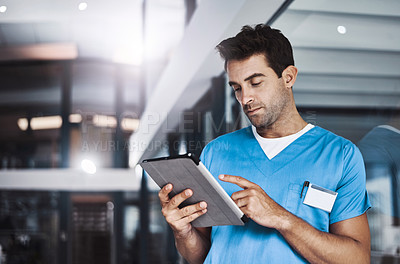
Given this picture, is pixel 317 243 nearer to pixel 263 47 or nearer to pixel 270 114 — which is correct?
pixel 270 114

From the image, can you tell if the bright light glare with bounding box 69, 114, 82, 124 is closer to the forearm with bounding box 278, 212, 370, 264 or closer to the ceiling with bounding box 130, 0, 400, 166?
the ceiling with bounding box 130, 0, 400, 166

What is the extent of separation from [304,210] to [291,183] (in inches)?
2.5

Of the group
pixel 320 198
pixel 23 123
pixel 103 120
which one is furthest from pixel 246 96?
pixel 23 123

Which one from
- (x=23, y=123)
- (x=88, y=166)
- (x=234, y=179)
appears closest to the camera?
(x=234, y=179)

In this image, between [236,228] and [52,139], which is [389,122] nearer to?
[236,228]

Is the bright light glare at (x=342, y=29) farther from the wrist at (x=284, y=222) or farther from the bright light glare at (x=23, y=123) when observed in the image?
the bright light glare at (x=23, y=123)

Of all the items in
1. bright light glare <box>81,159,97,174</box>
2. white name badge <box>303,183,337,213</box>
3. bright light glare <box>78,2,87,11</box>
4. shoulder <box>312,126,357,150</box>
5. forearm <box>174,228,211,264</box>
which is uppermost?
bright light glare <box>78,2,87,11</box>

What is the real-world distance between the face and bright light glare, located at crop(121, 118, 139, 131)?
4419mm

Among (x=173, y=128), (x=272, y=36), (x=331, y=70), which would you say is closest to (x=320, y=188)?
(x=272, y=36)

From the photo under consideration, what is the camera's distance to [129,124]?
18.1 feet

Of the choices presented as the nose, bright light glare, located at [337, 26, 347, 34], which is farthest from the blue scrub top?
bright light glare, located at [337, 26, 347, 34]

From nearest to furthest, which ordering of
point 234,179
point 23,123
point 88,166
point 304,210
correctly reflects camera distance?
point 234,179, point 304,210, point 23,123, point 88,166

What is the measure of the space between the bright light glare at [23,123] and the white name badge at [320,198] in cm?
534

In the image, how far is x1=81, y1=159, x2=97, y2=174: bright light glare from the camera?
574 centimetres
